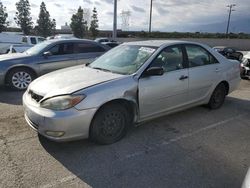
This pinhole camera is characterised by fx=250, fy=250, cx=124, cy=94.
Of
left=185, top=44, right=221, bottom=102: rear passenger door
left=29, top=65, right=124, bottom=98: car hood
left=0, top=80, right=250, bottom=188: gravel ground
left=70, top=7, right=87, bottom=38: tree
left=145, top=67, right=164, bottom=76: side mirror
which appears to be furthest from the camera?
left=70, top=7, right=87, bottom=38: tree

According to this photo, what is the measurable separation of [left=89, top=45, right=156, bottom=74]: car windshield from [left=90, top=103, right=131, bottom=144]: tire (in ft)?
2.23

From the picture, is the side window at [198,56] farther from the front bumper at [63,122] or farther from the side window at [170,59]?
the front bumper at [63,122]

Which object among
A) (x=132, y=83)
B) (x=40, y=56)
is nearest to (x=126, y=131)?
(x=132, y=83)

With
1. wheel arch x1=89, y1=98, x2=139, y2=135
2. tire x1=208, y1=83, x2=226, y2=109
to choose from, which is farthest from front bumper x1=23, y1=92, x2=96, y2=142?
tire x1=208, y1=83, x2=226, y2=109

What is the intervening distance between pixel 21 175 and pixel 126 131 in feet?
5.37

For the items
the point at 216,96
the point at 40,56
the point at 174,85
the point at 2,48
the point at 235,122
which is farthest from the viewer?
the point at 2,48

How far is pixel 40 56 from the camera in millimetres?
7227

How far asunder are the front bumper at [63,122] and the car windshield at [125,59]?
3.47 ft

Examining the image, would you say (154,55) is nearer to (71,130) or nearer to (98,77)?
(98,77)

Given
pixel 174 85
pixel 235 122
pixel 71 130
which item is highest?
pixel 174 85

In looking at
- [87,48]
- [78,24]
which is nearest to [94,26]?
[78,24]

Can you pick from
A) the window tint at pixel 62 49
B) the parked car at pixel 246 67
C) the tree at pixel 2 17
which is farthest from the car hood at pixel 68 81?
the tree at pixel 2 17

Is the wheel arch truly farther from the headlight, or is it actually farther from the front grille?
the front grille

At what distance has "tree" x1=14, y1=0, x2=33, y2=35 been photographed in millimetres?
47812
